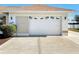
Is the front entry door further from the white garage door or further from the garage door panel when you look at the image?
the white garage door

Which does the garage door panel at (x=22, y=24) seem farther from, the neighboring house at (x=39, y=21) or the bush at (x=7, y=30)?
the bush at (x=7, y=30)

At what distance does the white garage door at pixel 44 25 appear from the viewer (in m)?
25.3

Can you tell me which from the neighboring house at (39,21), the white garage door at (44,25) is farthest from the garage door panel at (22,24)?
the white garage door at (44,25)

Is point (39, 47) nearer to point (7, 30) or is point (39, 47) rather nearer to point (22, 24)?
point (7, 30)

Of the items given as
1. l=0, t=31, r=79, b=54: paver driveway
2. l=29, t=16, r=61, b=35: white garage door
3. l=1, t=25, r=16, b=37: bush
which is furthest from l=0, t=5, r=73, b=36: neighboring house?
l=0, t=31, r=79, b=54: paver driveway

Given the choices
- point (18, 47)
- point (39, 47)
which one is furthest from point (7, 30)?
point (39, 47)

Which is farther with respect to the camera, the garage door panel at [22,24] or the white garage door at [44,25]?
the white garage door at [44,25]

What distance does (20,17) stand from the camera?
82.6ft

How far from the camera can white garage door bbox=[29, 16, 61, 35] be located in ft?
82.9

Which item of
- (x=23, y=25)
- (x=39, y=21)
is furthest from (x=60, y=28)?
(x=23, y=25)

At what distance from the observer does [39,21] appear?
83.1 ft

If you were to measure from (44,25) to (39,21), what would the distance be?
742 mm

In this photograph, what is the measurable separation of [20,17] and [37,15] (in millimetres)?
1973
